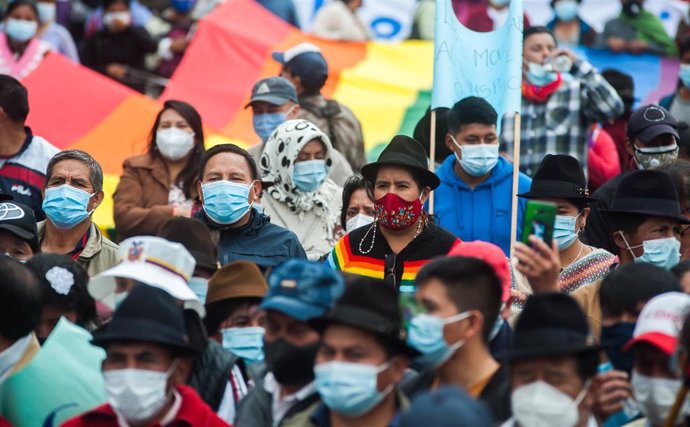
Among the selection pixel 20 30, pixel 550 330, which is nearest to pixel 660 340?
pixel 550 330

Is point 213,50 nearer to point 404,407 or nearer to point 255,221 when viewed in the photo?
point 255,221

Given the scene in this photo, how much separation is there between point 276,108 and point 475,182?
2.14 meters

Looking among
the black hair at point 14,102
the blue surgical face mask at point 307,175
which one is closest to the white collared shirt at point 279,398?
the blue surgical face mask at point 307,175

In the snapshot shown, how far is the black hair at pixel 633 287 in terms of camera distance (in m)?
7.44

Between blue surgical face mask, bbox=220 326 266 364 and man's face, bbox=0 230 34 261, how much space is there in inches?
69.0

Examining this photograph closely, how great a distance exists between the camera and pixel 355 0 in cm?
1781

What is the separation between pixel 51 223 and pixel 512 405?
436 cm

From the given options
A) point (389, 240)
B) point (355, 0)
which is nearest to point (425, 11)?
point (355, 0)

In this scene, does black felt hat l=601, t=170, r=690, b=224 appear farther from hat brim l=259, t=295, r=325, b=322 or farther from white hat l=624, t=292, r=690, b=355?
hat brim l=259, t=295, r=325, b=322

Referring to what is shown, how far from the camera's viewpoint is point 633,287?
24.6 feet

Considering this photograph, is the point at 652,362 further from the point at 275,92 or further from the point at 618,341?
the point at 275,92

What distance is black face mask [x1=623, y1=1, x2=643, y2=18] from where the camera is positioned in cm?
1706

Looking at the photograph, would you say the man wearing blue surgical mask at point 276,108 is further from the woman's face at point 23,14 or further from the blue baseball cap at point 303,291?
the blue baseball cap at point 303,291

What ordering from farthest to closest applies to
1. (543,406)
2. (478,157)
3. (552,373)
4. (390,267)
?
1. (478,157)
2. (390,267)
3. (552,373)
4. (543,406)
